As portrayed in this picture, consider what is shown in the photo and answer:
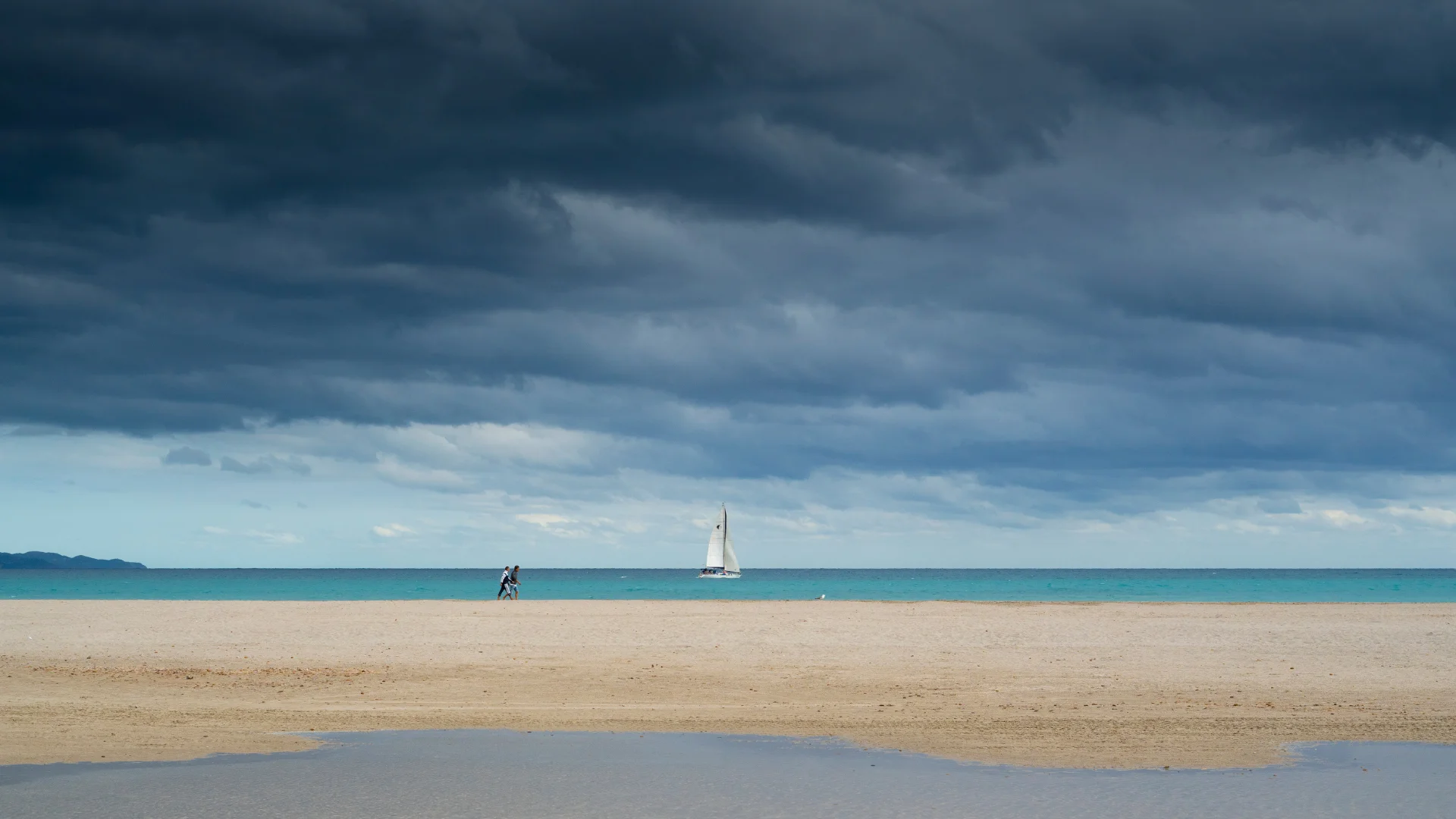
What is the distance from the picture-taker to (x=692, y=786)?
1812cm

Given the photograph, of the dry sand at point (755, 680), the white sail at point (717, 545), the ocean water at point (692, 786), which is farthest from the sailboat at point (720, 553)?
the ocean water at point (692, 786)

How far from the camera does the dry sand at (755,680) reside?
23.1 m

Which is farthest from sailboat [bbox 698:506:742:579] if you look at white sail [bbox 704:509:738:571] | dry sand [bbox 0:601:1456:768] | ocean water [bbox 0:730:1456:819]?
ocean water [bbox 0:730:1456:819]

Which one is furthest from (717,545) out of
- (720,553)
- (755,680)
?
(755,680)

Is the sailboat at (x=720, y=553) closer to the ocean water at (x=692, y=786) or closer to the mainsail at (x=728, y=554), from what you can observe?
the mainsail at (x=728, y=554)

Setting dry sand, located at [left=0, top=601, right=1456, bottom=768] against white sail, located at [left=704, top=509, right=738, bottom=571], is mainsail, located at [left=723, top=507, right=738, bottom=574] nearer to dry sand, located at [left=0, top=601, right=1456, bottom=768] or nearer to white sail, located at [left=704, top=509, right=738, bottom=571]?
white sail, located at [left=704, top=509, right=738, bottom=571]

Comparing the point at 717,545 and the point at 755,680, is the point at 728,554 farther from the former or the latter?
the point at 755,680

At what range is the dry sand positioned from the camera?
75.9ft

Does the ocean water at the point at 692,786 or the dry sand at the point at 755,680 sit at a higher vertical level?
the dry sand at the point at 755,680

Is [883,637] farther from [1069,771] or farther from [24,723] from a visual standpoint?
[24,723]

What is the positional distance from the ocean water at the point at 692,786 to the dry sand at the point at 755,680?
54.9 inches

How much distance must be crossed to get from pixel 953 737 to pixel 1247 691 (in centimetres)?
1125

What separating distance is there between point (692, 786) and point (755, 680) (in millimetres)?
14526

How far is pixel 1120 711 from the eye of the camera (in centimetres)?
2638
